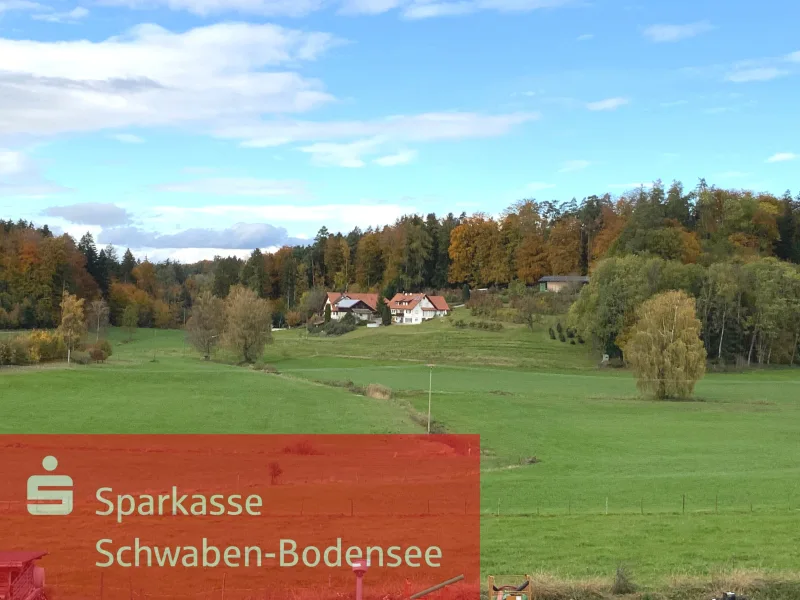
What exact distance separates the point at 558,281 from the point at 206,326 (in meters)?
59.1

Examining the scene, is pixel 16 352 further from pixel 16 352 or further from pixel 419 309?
pixel 419 309

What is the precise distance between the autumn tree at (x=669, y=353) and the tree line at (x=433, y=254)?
75.5 ft

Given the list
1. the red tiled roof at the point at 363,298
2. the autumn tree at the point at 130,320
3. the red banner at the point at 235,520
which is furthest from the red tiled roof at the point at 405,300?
the red banner at the point at 235,520

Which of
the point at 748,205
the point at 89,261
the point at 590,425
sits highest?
the point at 748,205

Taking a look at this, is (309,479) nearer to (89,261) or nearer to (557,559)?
(557,559)

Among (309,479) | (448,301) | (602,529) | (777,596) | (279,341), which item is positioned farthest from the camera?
(448,301)

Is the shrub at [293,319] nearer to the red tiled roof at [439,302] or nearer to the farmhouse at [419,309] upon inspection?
the farmhouse at [419,309]

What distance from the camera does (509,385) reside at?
6669cm

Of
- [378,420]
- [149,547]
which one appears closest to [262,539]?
[149,547]

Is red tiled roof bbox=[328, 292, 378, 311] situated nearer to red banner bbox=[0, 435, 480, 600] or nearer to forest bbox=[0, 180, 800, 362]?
forest bbox=[0, 180, 800, 362]

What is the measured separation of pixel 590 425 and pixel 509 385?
2100 centimetres

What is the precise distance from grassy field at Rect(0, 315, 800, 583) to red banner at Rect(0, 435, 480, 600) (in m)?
1.96

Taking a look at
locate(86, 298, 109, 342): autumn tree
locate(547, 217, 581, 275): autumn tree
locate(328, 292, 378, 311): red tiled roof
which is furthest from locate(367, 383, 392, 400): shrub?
locate(547, 217, 581, 275): autumn tree

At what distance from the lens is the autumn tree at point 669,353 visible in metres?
58.2
